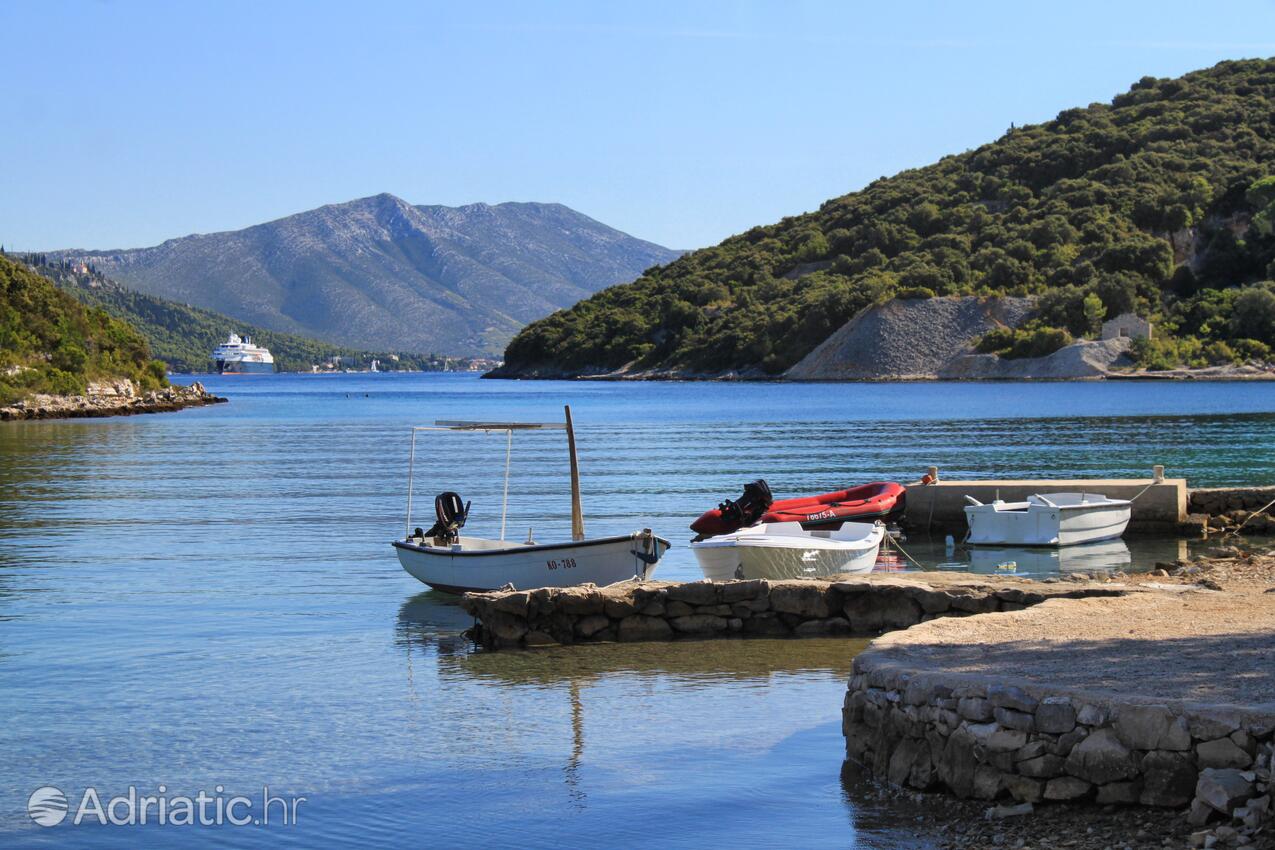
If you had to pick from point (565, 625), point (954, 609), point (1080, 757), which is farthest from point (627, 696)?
point (1080, 757)

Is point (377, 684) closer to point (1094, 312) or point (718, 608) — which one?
point (718, 608)

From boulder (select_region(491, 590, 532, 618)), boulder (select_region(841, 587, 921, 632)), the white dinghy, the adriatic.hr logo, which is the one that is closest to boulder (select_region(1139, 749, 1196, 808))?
the adriatic.hr logo

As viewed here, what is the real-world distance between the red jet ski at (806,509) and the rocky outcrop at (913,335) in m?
127

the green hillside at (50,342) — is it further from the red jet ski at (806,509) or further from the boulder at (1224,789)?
the boulder at (1224,789)

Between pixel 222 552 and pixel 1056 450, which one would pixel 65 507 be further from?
pixel 1056 450

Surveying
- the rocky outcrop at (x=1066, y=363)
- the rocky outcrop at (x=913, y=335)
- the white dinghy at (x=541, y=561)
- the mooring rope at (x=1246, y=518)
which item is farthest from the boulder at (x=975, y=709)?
the rocky outcrop at (x=913, y=335)

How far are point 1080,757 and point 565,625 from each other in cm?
872

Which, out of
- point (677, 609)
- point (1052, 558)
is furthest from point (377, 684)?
point (1052, 558)

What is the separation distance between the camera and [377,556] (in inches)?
1014

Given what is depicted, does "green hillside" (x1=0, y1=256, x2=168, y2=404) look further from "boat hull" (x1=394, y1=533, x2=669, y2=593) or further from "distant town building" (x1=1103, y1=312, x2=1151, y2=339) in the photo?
"distant town building" (x1=1103, y1=312, x2=1151, y2=339)

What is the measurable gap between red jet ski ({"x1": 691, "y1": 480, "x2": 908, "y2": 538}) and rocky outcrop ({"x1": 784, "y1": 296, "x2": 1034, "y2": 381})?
12686 cm

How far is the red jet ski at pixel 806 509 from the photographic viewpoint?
952 inches

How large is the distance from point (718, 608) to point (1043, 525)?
11.5 m

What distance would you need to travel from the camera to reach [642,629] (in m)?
16.9
